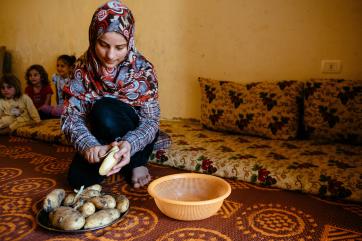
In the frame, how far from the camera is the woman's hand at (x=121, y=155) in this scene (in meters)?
1.17

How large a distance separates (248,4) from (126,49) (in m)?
1.08

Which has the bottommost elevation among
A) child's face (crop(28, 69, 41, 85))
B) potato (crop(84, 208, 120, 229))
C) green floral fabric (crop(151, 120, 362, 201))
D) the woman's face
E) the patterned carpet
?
the patterned carpet

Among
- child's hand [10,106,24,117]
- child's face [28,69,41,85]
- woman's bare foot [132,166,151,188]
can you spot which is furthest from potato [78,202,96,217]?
child's face [28,69,41,85]

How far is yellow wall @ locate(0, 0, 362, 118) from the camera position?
1.86 metres

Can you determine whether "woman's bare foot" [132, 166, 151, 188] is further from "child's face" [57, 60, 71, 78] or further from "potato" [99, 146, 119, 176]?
"child's face" [57, 60, 71, 78]

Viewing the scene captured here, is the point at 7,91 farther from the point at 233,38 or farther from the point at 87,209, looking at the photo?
the point at 87,209

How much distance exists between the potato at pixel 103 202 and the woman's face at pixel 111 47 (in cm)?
51

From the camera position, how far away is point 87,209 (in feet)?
3.40

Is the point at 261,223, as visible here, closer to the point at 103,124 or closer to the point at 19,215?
the point at 103,124

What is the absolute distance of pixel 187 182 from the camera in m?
1.22

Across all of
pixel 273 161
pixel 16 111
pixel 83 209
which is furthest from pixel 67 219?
pixel 16 111

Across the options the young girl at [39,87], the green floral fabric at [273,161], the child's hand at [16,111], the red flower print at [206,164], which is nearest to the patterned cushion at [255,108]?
the green floral fabric at [273,161]

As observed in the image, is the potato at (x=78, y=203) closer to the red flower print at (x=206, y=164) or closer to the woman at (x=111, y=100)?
the woman at (x=111, y=100)

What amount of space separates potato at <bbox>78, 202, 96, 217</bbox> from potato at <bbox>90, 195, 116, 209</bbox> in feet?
0.08
